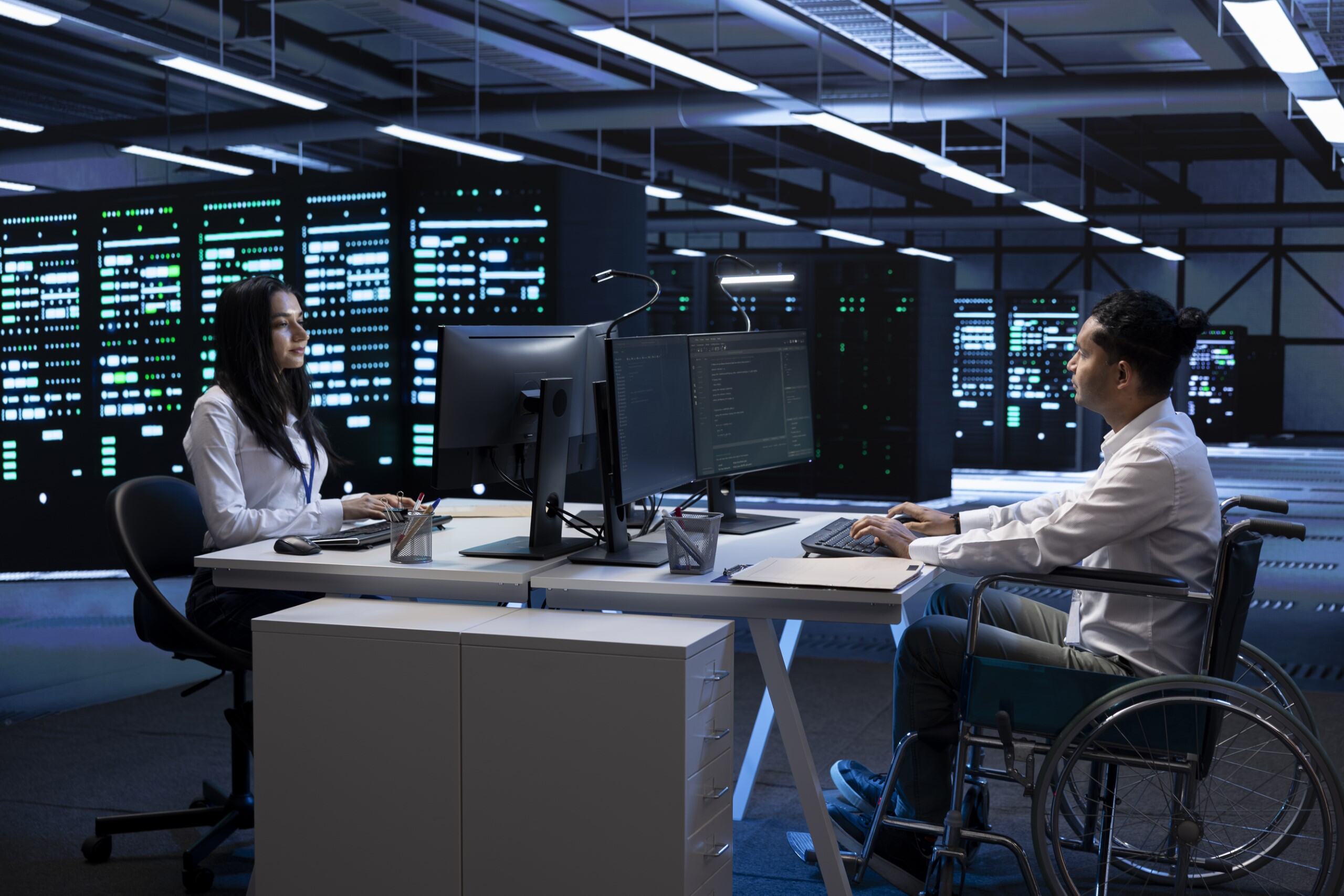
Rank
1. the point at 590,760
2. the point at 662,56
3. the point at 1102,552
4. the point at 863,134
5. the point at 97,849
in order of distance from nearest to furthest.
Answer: the point at 590,760 < the point at 1102,552 < the point at 97,849 < the point at 662,56 < the point at 863,134

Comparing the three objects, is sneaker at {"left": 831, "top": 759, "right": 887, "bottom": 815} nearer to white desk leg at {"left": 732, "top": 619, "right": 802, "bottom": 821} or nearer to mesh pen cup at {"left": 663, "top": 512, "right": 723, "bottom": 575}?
white desk leg at {"left": 732, "top": 619, "right": 802, "bottom": 821}

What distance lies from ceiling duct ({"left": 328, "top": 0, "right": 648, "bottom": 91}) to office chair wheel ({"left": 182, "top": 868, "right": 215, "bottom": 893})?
5.06 meters

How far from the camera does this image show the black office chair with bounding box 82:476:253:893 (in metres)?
2.83

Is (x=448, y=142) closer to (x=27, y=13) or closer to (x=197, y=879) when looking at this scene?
(x=27, y=13)

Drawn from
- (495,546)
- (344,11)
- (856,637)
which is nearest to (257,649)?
(495,546)

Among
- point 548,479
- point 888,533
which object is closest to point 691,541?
point 548,479

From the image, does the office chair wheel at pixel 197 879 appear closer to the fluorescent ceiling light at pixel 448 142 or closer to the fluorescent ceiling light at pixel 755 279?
the fluorescent ceiling light at pixel 755 279

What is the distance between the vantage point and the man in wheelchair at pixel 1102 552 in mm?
2461

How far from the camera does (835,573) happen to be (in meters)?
2.48

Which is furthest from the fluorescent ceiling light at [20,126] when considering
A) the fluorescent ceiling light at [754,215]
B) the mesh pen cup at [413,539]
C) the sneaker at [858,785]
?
the fluorescent ceiling light at [754,215]

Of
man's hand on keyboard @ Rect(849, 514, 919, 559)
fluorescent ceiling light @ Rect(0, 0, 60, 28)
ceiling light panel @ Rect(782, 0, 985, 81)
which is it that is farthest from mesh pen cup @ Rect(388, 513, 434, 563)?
ceiling light panel @ Rect(782, 0, 985, 81)

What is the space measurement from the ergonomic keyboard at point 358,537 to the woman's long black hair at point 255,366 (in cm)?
29

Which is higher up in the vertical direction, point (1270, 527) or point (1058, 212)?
point (1058, 212)

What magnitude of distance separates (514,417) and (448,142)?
4.63m
